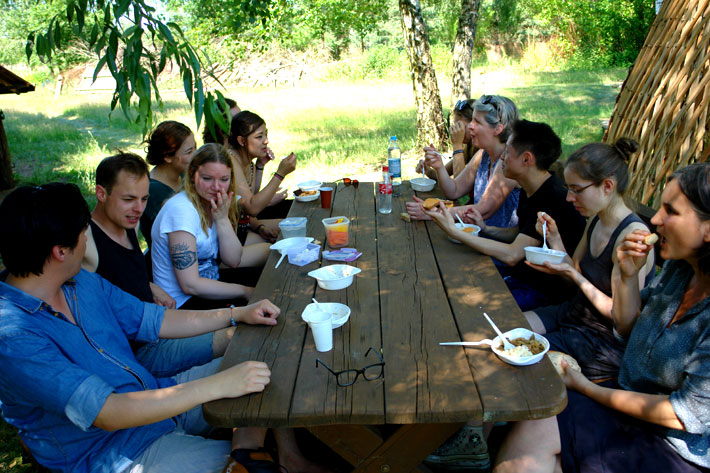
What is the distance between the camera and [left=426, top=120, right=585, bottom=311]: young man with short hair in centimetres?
327

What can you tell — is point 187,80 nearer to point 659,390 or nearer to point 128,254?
point 128,254

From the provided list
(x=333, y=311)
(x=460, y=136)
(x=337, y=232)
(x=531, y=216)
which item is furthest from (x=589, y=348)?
(x=460, y=136)

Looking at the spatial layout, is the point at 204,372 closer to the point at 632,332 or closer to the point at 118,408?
the point at 118,408

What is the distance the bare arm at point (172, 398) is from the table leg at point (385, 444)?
317 mm

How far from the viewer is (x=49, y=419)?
1993mm

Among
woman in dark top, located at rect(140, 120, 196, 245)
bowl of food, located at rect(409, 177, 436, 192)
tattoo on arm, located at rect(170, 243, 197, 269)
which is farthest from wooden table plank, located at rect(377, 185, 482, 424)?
woman in dark top, located at rect(140, 120, 196, 245)

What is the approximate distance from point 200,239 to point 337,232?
927mm

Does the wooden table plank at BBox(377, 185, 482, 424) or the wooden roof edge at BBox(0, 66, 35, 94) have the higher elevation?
the wooden roof edge at BBox(0, 66, 35, 94)

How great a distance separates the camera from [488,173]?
4656 mm

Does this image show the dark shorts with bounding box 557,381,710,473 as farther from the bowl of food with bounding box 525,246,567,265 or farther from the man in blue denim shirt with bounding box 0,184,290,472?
the man in blue denim shirt with bounding box 0,184,290,472

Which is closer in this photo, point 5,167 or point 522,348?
point 522,348

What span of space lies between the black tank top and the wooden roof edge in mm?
7938

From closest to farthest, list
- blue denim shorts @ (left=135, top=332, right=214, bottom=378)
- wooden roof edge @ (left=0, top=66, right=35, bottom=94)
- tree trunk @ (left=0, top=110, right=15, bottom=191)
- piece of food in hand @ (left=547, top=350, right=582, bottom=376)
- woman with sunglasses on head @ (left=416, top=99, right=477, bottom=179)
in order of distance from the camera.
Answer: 1. piece of food in hand @ (left=547, top=350, right=582, bottom=376)
2. blue denim shorts @ (left=135, top=332, right=214, bottom=378)
3. woman with sunglasses on head @ (left=416, top=99, right=477, bottom=179)
4. wooden roof edge @ (left=0, top=66, right=35, bottom=94)
5. tree trunk @ (left=0, top=110, right=15, bottom=191)

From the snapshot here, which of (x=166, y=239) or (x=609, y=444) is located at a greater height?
(x=166, y=239)
